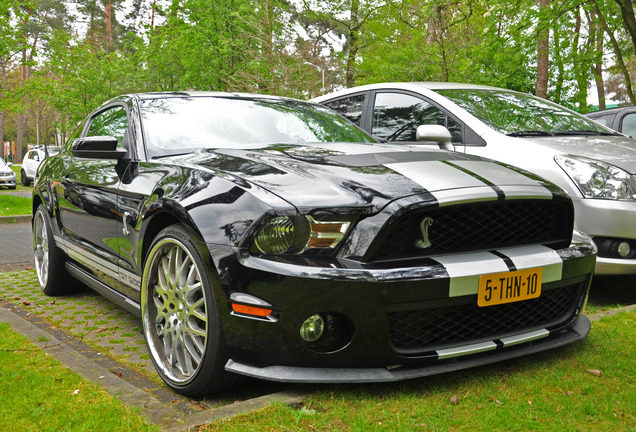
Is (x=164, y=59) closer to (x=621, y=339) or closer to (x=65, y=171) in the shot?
(x=65, y=171)

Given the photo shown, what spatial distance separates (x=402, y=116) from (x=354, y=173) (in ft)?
9.76

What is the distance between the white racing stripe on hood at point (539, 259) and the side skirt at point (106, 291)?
1933 millimetres

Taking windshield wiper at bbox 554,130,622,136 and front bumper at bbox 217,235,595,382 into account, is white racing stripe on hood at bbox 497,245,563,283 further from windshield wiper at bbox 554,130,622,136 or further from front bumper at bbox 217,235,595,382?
windshield wiper at bbox 554,130,622,136

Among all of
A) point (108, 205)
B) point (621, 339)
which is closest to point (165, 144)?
point (108, 205)

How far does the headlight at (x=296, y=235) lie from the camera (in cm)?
244

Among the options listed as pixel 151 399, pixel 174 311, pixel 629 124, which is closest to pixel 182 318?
pixel 174 311

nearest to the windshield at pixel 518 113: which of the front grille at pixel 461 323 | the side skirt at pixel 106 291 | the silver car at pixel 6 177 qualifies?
the front grille at pixel 461 323

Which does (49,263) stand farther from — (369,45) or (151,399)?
(369,45)

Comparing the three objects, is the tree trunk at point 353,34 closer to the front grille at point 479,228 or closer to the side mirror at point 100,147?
the side mirror at point 100,147

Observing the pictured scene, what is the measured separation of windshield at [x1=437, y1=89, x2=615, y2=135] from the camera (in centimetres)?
498

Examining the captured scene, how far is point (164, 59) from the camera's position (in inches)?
721

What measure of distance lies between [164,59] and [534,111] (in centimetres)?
1490

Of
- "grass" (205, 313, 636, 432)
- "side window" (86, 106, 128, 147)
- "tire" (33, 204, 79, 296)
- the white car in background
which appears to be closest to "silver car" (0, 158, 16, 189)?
the white car in background

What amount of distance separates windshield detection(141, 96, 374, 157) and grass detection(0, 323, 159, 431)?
4.19ft
